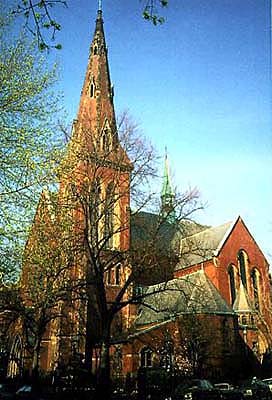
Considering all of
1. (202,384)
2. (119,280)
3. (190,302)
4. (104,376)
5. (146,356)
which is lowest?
(202,384)

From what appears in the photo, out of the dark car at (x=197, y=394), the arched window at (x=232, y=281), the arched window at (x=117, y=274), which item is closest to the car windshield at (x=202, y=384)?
the dark car at (x=197, y=394)

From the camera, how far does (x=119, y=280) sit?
35.2 metres

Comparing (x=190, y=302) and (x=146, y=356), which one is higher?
(x=190, y=302)

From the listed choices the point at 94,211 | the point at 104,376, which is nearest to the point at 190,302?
the point at 94,211

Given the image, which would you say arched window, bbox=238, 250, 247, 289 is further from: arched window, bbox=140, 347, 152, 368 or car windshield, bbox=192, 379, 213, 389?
car windshield, bbox=192, 379, 213, 389

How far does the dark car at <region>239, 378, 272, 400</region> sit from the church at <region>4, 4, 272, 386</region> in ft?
10.6

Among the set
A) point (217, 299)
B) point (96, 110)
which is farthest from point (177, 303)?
point (96, 110)

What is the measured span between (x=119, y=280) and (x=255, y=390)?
14.6m

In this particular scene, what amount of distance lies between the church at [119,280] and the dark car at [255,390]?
3.22m

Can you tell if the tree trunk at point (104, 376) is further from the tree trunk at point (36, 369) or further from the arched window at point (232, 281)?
the arched window at point (232, 281)

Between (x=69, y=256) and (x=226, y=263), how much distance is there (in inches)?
814

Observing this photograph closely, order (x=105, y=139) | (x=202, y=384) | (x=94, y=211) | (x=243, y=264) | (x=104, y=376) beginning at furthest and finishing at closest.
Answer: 1. (x=243, y=264)
2. (x=105, y=139)
3. (x=202, y=384)
4. (x=94, y=211)
5. (x=104, y=376)

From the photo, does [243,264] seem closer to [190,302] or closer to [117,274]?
[190,302]

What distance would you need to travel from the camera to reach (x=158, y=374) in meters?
23.0
